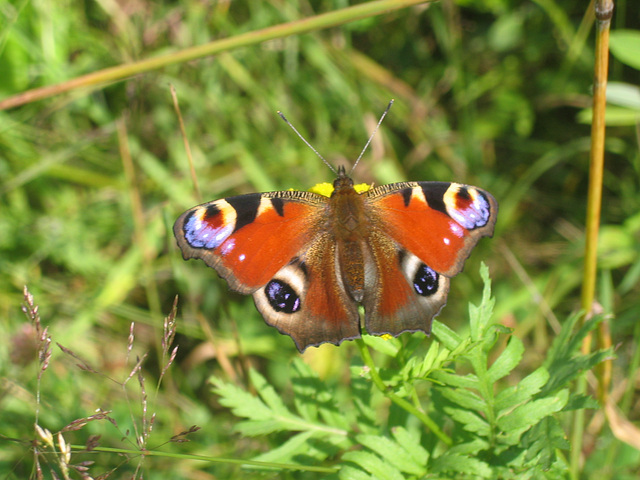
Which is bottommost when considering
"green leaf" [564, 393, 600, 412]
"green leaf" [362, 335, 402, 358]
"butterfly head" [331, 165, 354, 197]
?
"green leaf" [564, 393, 600, 412]

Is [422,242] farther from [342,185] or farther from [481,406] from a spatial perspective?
[481,406]

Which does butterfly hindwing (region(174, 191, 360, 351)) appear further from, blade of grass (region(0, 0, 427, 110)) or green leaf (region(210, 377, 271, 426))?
blade of grass (region(0, 0, 427, 110))

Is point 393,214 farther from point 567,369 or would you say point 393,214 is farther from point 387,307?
point 567,369

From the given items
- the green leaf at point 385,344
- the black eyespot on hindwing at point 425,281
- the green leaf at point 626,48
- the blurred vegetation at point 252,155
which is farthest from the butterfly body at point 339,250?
the green leaf at point 626,48

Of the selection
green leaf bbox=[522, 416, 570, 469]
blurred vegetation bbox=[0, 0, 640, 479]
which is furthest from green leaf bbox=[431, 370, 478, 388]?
blurred vegetation bbox=[0, 0, 640, 479]

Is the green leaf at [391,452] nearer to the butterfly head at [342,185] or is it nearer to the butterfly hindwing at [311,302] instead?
the butterfly hindwing at [311,302]

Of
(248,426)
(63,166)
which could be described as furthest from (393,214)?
(63,166)
